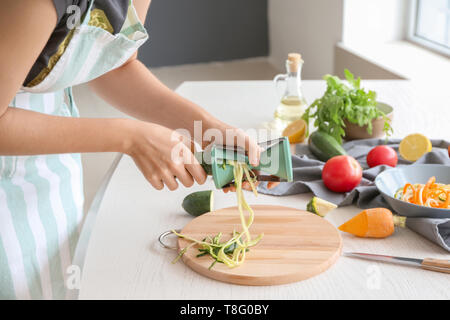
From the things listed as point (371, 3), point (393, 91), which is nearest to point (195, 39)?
point (371, 3)

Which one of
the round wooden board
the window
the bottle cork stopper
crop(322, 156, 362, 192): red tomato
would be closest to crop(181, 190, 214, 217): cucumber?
the round wooden board

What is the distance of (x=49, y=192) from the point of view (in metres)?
1.42

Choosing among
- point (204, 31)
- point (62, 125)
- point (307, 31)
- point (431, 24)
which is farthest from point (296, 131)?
point (204, 31)

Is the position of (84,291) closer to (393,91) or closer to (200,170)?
(200,170)

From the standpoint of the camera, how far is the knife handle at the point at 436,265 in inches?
38.1

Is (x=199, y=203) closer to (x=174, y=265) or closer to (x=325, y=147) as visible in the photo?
(x=174, y=265)

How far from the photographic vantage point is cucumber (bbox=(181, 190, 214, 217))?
3.84ft

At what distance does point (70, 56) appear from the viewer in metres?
1.17

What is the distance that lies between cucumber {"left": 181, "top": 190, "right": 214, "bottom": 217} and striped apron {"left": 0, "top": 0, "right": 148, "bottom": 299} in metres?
0.35

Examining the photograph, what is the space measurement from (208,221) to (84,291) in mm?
281

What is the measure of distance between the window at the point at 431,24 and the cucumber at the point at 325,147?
6.18 feet

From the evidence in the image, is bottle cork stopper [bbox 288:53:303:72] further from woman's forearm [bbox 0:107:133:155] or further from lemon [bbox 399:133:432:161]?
woman's forearm [bbox 0:107:133:155]

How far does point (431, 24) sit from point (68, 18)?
8.75ft

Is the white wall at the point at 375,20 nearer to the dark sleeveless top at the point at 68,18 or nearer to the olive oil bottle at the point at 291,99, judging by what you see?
the olive oil bottle at the point at 291,99
